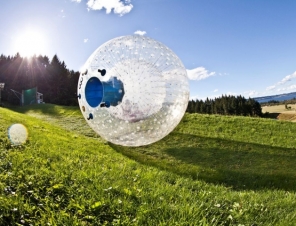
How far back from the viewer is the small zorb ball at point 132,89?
544 cm

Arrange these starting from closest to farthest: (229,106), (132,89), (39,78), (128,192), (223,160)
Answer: (128,192) < (132,89) < (223,160) < (39,78) < (229,106)

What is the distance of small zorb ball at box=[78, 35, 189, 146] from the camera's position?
17.9ft

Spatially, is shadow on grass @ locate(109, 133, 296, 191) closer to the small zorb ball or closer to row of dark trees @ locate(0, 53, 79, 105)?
the small zorb ball

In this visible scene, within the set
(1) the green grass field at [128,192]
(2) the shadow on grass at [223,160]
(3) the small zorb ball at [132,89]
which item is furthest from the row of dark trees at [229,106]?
(3) the small zorb ball at [132,89]

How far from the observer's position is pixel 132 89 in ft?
17.7

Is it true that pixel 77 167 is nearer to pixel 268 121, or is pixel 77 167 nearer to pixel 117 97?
pixel 117 97

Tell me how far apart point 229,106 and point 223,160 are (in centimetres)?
5352

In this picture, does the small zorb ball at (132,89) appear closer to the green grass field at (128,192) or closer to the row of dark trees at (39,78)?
the green grass field at (128,192)

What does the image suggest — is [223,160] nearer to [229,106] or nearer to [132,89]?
[132,89]

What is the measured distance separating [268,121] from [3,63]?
47465 mm

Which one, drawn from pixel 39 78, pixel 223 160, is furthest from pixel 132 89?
pixel 39 78

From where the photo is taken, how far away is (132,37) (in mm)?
5801

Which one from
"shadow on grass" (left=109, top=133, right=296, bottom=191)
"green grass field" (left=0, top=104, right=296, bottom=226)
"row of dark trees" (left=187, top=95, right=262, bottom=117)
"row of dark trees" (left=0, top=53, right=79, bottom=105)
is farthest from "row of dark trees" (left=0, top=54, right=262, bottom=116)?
"green grass field" (left=0, top=104, right=296, bottom=226)

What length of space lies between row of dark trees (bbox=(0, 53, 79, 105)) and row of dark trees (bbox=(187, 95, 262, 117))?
26.5 m
